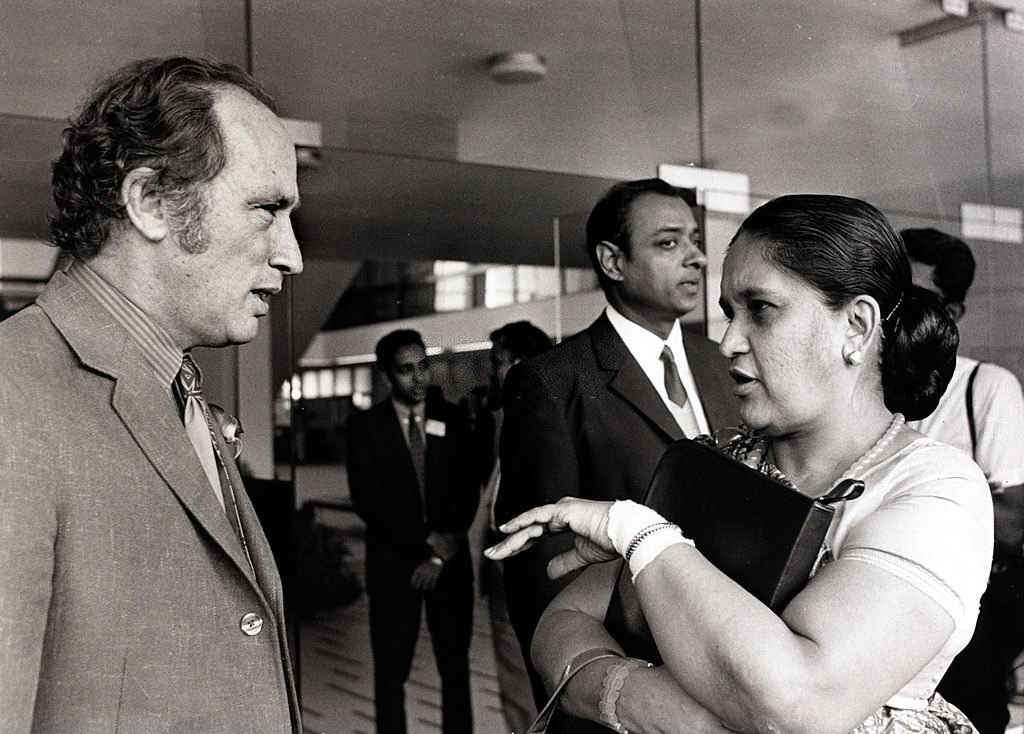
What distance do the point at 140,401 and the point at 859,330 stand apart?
1096mm

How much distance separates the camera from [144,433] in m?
1.42

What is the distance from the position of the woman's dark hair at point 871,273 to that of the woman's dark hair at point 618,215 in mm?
1551

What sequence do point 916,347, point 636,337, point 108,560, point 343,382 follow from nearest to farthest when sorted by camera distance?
point 108,560 → point 916,347 → point 636,337 → point 343,382

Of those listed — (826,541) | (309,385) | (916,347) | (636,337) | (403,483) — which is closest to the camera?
(826,541)

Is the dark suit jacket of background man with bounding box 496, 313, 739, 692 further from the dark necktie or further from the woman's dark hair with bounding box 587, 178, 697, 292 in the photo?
the woman's dark hair with bounding box 587, 178, 697, 292

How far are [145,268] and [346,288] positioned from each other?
2.64 meters

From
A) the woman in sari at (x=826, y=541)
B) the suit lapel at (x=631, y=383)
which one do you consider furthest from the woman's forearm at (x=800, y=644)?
the suit lapel at (x=631, y=383)

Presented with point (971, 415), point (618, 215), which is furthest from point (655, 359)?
point (971, 415)

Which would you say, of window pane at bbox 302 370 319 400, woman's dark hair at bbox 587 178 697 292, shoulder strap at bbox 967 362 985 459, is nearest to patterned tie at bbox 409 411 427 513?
window pane at bbox 302 370 319 400

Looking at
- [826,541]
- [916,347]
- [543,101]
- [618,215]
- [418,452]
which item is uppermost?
[543,101]

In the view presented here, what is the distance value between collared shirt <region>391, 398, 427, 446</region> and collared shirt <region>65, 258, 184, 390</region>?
276 cm

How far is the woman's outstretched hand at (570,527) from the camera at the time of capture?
1.66m

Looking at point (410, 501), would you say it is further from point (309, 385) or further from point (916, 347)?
point (916, 347)

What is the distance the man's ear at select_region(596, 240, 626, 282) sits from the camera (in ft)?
10.9
